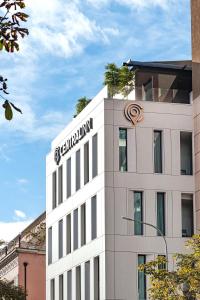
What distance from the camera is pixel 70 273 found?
6109 centimetres

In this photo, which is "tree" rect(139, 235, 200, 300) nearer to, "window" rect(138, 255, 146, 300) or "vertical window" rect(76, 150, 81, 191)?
"window" rect(138, 255, 146, 300)

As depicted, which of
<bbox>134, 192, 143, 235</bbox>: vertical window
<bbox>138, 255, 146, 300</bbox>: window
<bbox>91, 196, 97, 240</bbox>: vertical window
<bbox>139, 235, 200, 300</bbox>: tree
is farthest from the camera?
<bbox>91, 196, 97, 240</bbox>: vertical window

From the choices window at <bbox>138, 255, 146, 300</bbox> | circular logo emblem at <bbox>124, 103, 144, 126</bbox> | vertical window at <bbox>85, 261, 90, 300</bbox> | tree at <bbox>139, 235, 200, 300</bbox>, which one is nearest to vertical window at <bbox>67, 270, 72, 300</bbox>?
vertical window at <bbox>85, 261, 90, 300</bbox>

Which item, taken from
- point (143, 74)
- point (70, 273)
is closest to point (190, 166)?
point (143, 74)

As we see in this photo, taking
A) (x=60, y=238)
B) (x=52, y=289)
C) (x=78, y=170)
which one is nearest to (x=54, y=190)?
(x=60, y=238)

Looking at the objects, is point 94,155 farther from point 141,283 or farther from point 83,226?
point 141,283

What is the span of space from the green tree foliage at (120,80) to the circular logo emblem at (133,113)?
1.10 m

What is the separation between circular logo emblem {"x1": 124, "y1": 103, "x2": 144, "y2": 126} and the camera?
54.9 meters

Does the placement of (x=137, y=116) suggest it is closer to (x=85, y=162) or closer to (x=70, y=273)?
(x=85, y=162)

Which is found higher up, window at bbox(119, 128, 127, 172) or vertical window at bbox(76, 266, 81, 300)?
window at bbox(119, 128, 127, 172)

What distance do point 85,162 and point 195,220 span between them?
28.2 ft

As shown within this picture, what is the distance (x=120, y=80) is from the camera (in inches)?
2235

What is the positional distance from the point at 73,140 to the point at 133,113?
803 centimetres

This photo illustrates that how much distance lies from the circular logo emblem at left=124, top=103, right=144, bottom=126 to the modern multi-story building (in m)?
26.5
